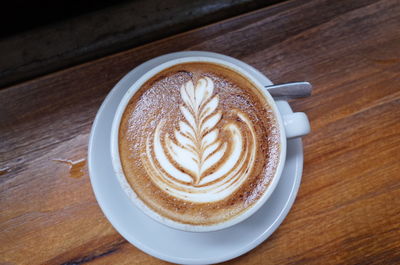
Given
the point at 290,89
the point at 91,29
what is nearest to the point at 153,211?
the point at 290,89

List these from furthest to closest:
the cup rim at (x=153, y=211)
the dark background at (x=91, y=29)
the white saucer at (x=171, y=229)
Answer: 1. the dark background at (x=91, y=29)
2. the white saucer at (x=171, y=229)
3. the cup rim at (x=153, y=211)

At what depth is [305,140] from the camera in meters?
1.04

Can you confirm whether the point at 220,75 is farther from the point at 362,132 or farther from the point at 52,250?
the point at 52,250

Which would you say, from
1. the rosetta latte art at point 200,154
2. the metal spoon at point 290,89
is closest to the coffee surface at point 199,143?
the rosetta latte art at point 200,154

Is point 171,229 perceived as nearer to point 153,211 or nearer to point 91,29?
point 153,211

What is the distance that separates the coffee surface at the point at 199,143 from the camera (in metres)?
0.78

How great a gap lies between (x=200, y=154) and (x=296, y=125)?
0.25m

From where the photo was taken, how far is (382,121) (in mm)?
1064

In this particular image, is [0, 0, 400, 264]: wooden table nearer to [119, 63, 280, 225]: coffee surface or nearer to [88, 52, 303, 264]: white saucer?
[88, 52, 303, 264]: white saucer

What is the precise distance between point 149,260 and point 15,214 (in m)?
0.42

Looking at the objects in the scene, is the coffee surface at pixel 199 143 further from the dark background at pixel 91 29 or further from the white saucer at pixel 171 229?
the dark background at pixel 91 29

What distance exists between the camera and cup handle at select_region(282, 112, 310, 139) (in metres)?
0.83

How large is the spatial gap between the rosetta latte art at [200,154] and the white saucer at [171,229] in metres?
0.16

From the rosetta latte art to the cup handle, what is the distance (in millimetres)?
91
